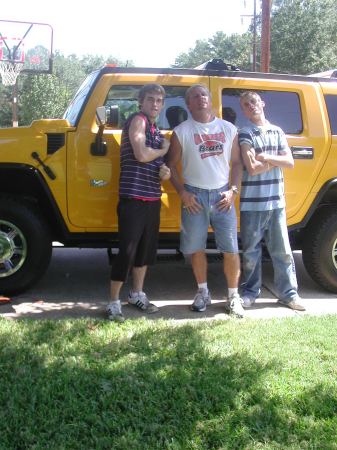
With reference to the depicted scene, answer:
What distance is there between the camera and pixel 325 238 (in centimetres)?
474

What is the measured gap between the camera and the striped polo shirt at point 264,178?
4223 mm

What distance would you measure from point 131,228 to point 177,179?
1.94 ft

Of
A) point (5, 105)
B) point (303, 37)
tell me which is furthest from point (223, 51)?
point (5, 105)

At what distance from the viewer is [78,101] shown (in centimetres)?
474

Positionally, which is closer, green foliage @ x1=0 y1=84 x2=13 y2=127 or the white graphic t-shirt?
the white graphic t-shirt

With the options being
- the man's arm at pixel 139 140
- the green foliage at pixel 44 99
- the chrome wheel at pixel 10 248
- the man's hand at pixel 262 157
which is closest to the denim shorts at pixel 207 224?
the man's hand at pixel 262 157

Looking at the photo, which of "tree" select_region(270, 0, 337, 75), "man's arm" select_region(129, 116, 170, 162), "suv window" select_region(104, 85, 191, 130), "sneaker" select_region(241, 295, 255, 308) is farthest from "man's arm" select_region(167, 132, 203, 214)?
"tree" select_region(270, 0, 337, 75)

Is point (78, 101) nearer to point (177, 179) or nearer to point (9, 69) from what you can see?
point (177, 179)

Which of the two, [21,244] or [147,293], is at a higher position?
[21,244]

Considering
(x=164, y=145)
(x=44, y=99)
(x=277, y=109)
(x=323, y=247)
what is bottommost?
(x=323, y=247)

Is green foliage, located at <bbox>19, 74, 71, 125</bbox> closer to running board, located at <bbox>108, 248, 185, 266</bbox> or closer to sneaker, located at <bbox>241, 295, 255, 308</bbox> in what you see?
running board, located at <bbox>108, 248, 185, 266</bbox>

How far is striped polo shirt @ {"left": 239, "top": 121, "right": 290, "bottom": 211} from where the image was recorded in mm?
4223

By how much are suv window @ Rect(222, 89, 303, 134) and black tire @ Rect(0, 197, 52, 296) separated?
205 centimetres

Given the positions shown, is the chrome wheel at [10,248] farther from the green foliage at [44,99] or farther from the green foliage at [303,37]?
the green foliage at [303,37]
